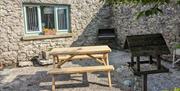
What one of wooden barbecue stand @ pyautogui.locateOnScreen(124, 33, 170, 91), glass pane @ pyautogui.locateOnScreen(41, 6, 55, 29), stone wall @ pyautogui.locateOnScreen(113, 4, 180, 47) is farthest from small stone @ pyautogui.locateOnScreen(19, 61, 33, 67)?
wooden barbecue stand @ pyautogui.locateOnScreen(124, 33, 170, 91)

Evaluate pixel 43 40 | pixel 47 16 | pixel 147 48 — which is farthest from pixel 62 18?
pixel 147 48

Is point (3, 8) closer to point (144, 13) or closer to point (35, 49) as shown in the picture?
point (35, 49)

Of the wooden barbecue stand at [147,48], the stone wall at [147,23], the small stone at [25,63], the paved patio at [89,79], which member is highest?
the stone wall at [147,23]

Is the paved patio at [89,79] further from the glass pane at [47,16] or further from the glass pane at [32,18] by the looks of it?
the glass pane at [47,16]

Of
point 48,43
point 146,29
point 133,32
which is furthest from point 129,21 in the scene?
point 48,43

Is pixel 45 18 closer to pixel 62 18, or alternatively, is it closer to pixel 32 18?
pixel 32 18

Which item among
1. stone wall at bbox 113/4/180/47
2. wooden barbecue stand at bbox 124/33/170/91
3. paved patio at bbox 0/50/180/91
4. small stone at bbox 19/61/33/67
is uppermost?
stone wall at bbox 113/4/180/47

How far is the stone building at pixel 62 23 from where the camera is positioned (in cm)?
912

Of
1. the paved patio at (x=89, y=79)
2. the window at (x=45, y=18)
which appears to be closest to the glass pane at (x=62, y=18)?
the window at (x=45, y=18)

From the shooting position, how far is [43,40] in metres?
9.92

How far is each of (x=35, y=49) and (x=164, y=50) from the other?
6228mm

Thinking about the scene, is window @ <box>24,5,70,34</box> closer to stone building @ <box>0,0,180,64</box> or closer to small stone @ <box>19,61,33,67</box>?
stone building @ <box>0,0,180,64</box>

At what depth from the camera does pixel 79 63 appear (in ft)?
30.5

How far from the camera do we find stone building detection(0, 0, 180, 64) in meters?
9.12
